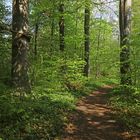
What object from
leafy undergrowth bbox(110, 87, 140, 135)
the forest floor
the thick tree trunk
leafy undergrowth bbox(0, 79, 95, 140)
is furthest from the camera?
the thick tree trunk

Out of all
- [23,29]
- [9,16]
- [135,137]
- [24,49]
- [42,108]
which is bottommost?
[135,137]

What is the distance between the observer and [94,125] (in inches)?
428

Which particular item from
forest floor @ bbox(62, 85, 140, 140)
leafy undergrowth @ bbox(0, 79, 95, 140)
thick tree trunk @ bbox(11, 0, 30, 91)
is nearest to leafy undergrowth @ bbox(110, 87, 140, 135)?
forest floor @ bbox(62, 85, 140, 140)

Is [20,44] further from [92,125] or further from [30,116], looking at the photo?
[92,125]

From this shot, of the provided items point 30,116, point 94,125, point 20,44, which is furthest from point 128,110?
point 20,44

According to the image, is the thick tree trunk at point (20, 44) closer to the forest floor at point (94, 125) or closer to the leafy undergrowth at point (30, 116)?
the leafy undergrowth at point (30, 116)

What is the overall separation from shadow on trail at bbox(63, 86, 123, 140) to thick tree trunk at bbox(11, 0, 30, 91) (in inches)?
97.0

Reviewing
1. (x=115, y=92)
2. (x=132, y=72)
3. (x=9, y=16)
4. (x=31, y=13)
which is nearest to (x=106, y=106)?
(x=132, y=72)

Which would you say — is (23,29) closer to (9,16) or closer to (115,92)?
(9,16)

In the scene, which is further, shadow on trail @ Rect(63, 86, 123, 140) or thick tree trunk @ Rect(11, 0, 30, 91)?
thick tree trunk @ Rect(11, 0, 30, 91)

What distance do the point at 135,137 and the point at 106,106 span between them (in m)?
4.78

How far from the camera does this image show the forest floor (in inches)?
381

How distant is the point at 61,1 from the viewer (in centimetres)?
1894

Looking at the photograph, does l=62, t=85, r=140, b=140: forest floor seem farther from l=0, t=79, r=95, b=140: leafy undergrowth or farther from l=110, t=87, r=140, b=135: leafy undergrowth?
l=0, t=79, r=95, b=140: leafy undergrowth
